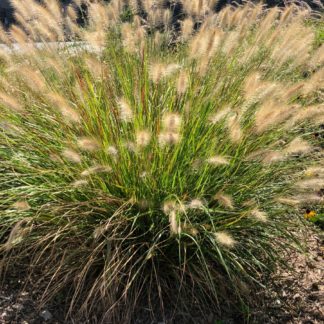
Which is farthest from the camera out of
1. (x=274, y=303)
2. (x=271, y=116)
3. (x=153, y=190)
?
(x=274, y=303)

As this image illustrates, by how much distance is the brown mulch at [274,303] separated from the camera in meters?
2.57

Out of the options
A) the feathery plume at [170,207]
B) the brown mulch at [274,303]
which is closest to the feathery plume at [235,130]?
the feathery plume at [170,207]

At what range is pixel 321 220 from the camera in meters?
3.50

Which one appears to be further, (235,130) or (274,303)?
(274,303)

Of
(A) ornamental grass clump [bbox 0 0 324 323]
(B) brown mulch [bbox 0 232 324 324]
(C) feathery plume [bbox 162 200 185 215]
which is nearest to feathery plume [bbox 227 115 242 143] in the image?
(A) ornamental grass clump [bbox 0 0 324 323]

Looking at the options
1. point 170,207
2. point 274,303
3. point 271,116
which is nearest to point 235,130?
point 271,116

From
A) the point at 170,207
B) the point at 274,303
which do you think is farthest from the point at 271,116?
the point at 274,303

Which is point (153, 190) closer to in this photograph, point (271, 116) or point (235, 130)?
point (235, 130)

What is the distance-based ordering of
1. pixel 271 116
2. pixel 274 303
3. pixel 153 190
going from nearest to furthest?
pixel 271 116, pixel 153 190, pixel 274 303

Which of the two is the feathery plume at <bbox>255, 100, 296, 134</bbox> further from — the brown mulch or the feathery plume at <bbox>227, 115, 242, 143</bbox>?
the brown mulch

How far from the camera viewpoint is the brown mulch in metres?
2.57

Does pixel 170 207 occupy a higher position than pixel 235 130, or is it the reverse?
pixel 235 130

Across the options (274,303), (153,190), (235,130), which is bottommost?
(274,303)

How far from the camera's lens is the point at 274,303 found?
274 centimetres
